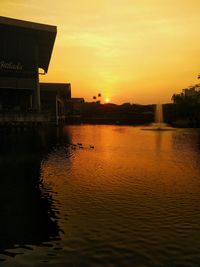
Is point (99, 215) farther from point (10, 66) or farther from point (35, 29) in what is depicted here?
point (35, 29)

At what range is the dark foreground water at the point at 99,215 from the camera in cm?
1188

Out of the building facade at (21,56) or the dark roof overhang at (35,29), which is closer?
the dark roof overhang at (35,29)

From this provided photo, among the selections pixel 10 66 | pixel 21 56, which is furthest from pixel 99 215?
pixel 21 56

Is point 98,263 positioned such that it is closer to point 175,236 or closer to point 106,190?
point 175,236

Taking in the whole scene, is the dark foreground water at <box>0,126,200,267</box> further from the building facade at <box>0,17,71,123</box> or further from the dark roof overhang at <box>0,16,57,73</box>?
the dark roof overhang at <box>0,16,57,73</box>

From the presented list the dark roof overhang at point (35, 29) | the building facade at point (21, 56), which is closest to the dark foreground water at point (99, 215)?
the building facade at point (21, 56)

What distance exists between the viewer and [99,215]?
1606 cm

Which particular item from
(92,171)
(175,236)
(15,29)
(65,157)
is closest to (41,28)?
(15,29)

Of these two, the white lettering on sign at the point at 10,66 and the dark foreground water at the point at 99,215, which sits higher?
the white lettering on sign at the point at 10,66

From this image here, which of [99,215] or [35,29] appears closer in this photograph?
[99,215]

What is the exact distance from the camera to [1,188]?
21016 millimetres

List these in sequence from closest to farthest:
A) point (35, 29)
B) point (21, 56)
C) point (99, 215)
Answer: point (99, 215) < point (35, 29) < point (21, 56)

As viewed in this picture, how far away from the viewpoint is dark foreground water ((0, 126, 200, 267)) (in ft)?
39.0

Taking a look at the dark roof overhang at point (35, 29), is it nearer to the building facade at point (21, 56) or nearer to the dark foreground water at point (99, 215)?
the building facade at point (21, 56)
